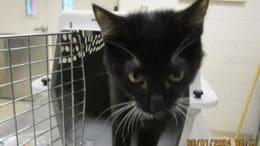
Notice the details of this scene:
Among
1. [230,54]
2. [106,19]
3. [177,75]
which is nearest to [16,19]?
[230,54]

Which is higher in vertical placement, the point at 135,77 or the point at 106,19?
the point at 106,19

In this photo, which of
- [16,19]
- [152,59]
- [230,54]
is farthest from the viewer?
[16,19]

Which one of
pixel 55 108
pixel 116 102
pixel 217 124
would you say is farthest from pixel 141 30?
pixel 217 124

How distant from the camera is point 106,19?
0.54 m

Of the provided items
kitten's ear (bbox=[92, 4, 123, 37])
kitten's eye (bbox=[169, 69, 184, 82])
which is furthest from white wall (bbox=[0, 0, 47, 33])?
kitten's eye (bbox=[169, 69, 184, 82])

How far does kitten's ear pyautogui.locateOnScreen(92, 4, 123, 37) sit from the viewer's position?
1.71ft

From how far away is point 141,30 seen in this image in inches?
21.5

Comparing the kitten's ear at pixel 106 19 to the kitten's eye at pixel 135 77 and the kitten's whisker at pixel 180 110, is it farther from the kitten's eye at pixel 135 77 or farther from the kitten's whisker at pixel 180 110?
the kitten's whisker at pixel 180 110

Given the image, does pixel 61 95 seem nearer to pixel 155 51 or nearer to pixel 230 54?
pixel 155 51

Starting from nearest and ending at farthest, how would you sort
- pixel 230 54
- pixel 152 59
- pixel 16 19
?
1. pixel 152 59
2. pixel 230 54
3. pixel 16 19

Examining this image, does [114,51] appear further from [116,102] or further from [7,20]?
[7,20]

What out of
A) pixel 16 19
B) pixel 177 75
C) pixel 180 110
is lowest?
pixel 180 110

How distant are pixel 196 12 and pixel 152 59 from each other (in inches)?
6.0

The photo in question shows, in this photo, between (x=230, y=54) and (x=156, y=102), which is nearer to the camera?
(x=156, y=102)
